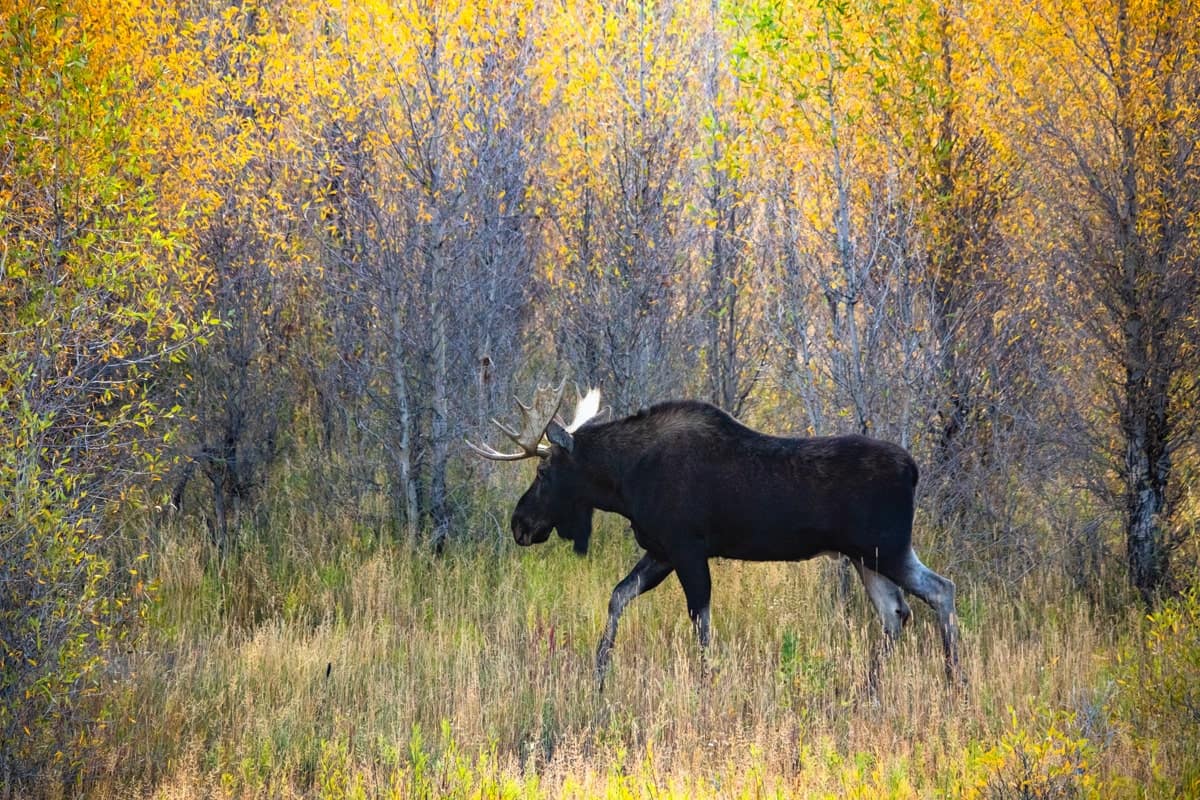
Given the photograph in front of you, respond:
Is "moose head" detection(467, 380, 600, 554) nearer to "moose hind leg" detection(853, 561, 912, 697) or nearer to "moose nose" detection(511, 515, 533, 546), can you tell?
"moose nose" detection(511, 515, 533, 546)

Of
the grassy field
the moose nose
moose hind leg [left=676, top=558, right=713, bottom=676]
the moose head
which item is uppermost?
the moose head

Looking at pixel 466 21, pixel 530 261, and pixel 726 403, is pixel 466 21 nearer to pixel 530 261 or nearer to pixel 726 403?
pixel 530 261

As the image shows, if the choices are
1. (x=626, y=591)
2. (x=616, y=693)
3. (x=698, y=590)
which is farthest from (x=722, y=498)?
(x=616, y=693)

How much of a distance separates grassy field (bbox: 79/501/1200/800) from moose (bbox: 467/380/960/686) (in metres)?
0.40

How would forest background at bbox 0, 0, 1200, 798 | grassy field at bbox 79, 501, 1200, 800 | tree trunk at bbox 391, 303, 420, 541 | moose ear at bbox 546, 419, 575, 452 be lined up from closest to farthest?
grassy field at bbox 79, 501, 1200, 800 < forest background at bbox 0, 0, 1200, 798 < moose ear at bbox 546, 419, 575, 452 < tree trunk at bbox 391, 303, 420, 541

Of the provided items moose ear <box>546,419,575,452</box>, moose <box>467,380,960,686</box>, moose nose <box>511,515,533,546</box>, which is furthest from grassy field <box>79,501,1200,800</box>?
moose ear <box>546,419,575,452</box>

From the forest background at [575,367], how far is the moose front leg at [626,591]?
275mm

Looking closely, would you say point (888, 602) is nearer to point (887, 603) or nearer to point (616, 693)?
point (887, 603)

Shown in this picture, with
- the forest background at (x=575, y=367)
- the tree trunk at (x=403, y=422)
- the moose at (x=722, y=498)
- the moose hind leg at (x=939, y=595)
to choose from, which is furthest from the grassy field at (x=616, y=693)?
the tree trunk at (x=403, y=422)

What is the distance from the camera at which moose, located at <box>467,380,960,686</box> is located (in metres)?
7.70

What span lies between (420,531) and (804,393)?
363 centimetres

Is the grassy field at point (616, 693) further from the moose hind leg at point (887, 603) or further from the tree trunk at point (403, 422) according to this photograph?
the tree trunk at point (403, 422)

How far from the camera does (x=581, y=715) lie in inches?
281

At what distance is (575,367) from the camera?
41.1 feet
